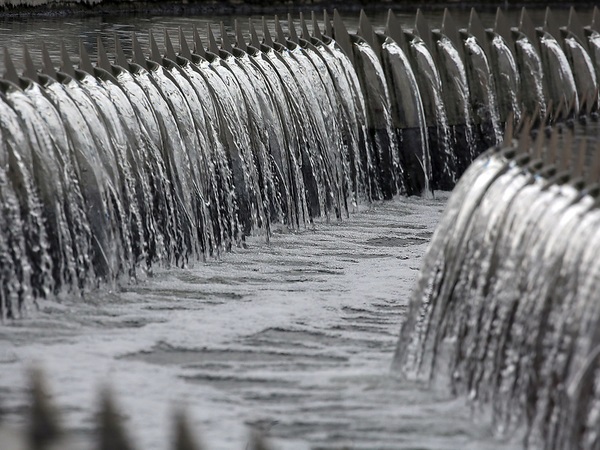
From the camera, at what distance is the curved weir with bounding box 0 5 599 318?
646 centimetres

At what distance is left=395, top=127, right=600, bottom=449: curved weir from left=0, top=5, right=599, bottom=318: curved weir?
1563 millimetres

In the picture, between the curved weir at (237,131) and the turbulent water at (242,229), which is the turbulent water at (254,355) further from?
the curved weir at (237,131)

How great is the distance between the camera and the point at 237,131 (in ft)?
25.7

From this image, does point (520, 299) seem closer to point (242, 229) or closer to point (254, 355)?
point (254, 355)

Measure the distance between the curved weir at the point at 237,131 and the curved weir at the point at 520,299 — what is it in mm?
1563

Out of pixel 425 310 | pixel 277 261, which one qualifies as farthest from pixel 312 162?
pixel 425 310

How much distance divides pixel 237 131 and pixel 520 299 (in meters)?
3.64

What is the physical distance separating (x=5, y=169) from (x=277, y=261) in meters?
1.70

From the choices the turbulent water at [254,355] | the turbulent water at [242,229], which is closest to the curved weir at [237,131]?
the turbulent water at [242,229]

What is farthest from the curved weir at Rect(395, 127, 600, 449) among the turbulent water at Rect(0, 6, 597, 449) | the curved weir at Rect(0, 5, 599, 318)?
the curved weir at Rect(0, 5, 599, 318)

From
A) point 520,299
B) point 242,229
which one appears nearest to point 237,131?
point 242,229

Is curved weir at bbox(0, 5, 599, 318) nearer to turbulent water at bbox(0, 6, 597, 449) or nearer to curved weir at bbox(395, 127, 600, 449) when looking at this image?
turbulent water at bbox(0, 6, 597, 449)

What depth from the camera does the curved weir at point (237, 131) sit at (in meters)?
6.46

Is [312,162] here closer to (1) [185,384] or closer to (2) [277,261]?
(2) [277,261]
